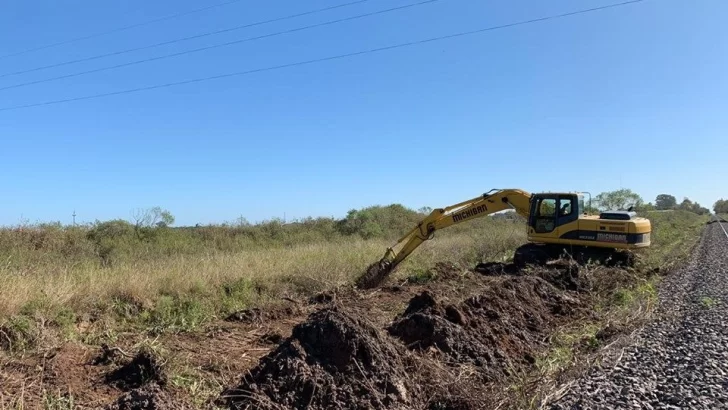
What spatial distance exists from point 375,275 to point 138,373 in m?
8.73

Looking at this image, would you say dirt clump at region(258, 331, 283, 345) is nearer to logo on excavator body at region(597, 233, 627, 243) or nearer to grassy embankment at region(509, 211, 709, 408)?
grassy embankment at region(509, 211, 709, 408)

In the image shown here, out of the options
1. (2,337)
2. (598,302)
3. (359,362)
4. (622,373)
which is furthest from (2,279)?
(598,302)

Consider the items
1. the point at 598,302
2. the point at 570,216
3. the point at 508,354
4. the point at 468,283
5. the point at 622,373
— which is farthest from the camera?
the point at 570,216

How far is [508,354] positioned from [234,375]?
11.2ft

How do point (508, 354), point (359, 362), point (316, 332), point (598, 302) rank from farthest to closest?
point (598, 302), point (508, 354), point (316, 332), point (359, 362)

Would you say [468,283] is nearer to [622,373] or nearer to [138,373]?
[622,373]

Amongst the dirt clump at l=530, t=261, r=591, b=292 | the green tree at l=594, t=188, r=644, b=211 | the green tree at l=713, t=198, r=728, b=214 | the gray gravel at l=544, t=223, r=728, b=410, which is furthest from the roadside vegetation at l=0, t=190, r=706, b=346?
the green tree at l=713, t=198, r=728, b=214

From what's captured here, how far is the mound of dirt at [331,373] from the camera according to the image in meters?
4.50

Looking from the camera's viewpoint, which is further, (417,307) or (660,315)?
(660,315)

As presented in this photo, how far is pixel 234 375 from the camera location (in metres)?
5.47

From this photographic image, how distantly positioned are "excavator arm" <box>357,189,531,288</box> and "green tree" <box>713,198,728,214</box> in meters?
150

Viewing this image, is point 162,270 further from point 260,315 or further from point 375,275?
point 375,275

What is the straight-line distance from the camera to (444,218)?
14000 millimetres

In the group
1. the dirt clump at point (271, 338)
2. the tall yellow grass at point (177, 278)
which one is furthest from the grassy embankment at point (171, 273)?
the dirt clump at point (271, 338)
